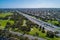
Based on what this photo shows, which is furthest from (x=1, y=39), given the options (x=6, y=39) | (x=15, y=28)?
(x=15, y=28)

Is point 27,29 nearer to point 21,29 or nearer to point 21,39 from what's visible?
point 21,29

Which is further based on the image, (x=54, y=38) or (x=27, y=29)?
(x=27, y=29)

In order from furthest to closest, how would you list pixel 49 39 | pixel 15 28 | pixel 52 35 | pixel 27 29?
pixel 15 28, pixel 27 29, pixel 52 35, pixel 49 39

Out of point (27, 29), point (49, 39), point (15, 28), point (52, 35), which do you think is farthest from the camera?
point (15, 28)

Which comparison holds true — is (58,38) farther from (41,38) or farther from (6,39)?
(6,39)

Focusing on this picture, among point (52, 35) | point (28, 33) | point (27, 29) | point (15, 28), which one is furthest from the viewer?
point (15, 28)

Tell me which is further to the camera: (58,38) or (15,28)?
(15,28)

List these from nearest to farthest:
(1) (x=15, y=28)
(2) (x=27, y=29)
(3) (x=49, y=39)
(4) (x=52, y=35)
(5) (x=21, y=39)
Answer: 1. (5) (x=21, y=39)
2. (3) (x=49, y=39)
3. (4) (x=52, y=35)
4. (2) (x=27, y=29)
5. (1) (x=15, y=28)

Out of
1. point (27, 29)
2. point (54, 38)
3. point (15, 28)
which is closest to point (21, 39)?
point (54, 38)
